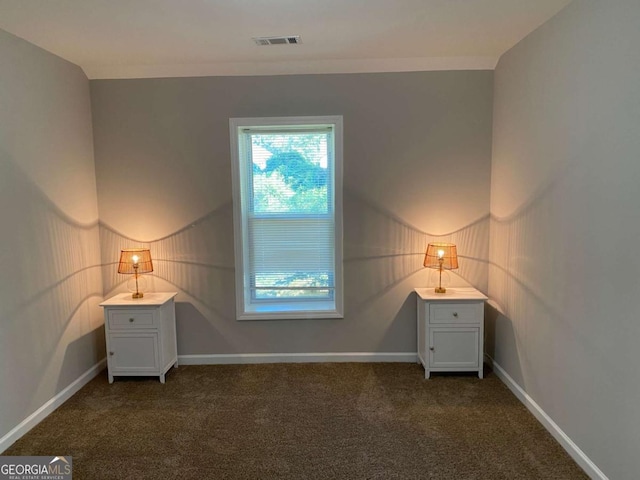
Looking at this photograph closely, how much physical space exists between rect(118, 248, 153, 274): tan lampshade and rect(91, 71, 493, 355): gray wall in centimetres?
22

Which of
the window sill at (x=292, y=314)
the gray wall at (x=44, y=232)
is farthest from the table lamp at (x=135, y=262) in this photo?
the window sill at (x=292, y=314)

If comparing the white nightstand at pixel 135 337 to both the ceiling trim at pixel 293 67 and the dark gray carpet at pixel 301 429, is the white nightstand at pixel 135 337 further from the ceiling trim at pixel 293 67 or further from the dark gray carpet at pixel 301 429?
the ceiling trim at pixel 293 67

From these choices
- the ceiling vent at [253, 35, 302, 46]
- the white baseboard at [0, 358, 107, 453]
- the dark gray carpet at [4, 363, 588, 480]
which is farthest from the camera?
the ceiling vent at [253, 35, 302, 46]

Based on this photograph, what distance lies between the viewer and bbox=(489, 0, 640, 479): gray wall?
1.82m

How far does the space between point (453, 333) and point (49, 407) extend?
9.93ft

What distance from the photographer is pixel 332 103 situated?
3.31 meters

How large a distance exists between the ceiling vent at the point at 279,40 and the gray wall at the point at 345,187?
0.48 m

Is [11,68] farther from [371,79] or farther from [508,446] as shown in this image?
[508,446]

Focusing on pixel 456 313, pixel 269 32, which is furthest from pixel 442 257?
pixel 269 32

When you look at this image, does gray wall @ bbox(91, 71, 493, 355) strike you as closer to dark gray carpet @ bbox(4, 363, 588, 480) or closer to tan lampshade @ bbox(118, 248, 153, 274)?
tan lampshade @ bbox(118, 248, 153, 274)

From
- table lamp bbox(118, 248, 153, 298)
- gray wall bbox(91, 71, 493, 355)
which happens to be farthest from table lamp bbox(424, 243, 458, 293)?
table lamp bbox(118, 248, 153, 298)

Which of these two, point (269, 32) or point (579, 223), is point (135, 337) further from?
point (579, 223)

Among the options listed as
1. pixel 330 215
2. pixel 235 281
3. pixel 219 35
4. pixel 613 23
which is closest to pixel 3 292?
pixel 235 281

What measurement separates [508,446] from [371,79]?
9.28 ft
